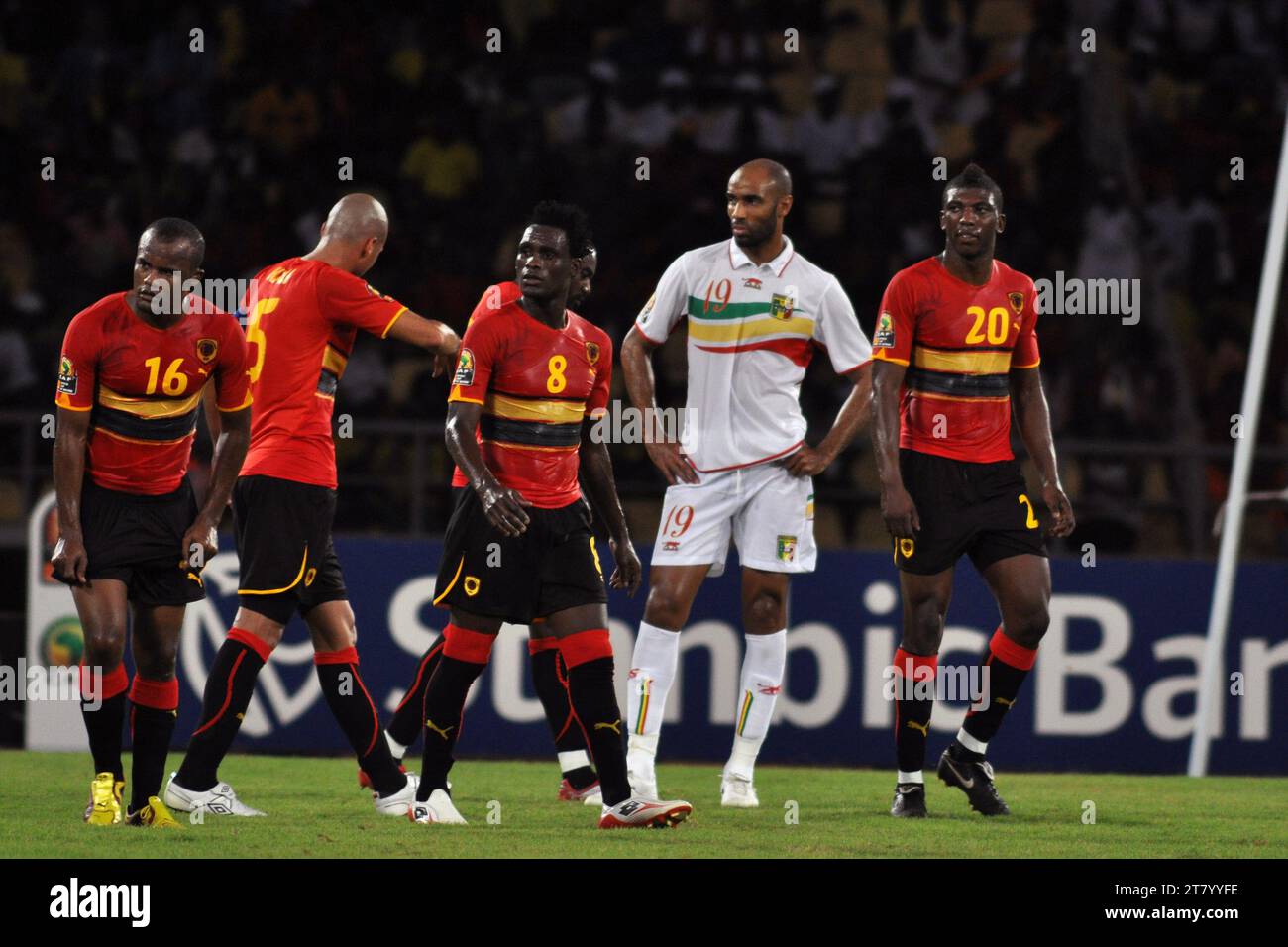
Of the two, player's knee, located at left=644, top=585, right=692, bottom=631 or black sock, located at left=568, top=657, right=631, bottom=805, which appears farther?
player's knee, located at left=644, top=585, right=692, bottom=631

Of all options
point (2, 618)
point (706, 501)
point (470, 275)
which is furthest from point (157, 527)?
point (470, 275)

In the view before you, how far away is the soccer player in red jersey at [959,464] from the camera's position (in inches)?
288

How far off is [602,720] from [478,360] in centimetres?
128

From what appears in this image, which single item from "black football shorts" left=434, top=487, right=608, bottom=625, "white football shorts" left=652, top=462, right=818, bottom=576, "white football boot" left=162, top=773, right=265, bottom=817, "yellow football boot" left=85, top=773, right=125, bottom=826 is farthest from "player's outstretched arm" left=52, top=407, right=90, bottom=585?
"white football shorts" left=652, top=462, right=818, bottom=576

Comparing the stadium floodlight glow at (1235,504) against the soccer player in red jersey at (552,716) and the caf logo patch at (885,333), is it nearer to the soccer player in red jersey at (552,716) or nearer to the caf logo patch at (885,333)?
the caf logo patch at (885,333)

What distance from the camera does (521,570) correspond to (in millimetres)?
6680

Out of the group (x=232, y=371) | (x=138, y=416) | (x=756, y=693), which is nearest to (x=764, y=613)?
(x=756, y=693)

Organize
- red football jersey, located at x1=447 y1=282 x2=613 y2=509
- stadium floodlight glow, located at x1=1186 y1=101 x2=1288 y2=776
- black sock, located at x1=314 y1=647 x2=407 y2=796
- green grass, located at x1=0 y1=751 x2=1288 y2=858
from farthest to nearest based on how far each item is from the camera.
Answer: stadium floodlight glow, located at x1=1186 y1=101 x2=1288 y2=776, black sock, located at x1=314 y1=647 x2=407 y2=796, red football jersey, located at x1=447 y1=282 x2=613 y2=509, green grass, located at x1=0 y1=751 x2=1288 y2=858

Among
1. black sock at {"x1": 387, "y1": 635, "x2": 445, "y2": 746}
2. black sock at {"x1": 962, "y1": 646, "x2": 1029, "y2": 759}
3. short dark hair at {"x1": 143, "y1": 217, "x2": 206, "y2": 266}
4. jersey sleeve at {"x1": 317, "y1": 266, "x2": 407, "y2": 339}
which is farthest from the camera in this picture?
black sock at {"x1": 387, "y1": 635, "x2": 445, "y2": 746}

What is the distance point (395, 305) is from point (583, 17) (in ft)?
30.0

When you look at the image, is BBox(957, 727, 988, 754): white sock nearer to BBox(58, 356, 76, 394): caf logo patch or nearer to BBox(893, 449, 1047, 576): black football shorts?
BBox(893, 449, 1047, 576): black football shorts

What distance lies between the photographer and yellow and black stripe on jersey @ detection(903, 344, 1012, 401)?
291 inches

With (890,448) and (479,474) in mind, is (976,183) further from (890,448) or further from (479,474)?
(479,474)

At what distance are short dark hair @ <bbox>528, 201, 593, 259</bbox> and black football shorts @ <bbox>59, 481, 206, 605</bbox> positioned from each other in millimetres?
1590
